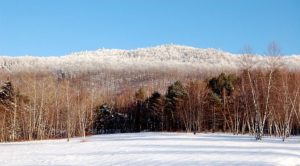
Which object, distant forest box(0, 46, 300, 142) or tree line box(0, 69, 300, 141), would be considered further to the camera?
tree line box(0, 69, 300, 141)

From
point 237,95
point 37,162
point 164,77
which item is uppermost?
point 164,77

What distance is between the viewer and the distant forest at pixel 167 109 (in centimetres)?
5381

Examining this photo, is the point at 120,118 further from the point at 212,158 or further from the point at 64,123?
the point at 212,158

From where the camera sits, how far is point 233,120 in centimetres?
7250

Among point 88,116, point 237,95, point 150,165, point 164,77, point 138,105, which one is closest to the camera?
point 150,165

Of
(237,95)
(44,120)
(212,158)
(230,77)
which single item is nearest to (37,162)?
(212,158)

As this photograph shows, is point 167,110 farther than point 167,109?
Yes

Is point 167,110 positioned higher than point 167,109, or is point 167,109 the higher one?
point 167,109

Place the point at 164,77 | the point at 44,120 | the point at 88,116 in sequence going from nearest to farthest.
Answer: the point at 44,120
the point at 88,116
the point at 164,77

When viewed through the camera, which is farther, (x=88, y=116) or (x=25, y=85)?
(x=88, y=116)

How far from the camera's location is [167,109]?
81062 mm

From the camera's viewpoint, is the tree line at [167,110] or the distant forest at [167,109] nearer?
the distant forest at [167,109]

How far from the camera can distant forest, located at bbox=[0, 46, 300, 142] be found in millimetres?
53812

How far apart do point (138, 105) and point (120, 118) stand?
538 cm
